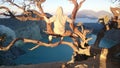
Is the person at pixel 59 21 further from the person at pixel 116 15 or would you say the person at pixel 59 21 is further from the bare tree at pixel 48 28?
the person at pixel 116 15

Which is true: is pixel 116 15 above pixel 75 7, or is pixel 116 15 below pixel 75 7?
below

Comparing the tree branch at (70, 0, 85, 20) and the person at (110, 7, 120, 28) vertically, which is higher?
the tree branch at (70, 0, 85, 20)

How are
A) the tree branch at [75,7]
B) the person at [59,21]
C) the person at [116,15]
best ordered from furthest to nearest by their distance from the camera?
the person at [116,15] → the tree branch at [75,7] → the person at [59,21]

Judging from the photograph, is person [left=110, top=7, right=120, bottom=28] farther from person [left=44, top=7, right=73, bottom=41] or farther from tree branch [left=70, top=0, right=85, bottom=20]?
person [left=44, top=7, right=73, bottom=41]

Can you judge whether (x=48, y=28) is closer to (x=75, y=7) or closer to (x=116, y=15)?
(x=75, y=7)

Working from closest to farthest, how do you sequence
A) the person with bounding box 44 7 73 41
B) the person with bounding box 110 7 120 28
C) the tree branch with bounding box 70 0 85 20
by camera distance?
the person with bounding box 44 7 73 41 → the tree branch with bounding box 70 0 85 20 → the person with bounding box 110 7 120 28

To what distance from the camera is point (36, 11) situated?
14633 millimetres

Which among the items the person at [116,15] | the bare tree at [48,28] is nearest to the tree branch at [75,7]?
the bare tree at [48,28]

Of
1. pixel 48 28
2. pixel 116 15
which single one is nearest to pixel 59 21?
pixel 48 28

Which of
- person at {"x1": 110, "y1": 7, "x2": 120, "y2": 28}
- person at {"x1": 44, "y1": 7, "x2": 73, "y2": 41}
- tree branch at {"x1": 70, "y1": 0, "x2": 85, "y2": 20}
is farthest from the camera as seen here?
person at {"x1": 110, "y1": 7, "x2": 120, "y2": 28}

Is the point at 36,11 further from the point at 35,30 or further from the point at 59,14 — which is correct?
the point at 35,30

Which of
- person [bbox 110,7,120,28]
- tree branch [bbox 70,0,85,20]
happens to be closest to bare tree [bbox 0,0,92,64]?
tree branch [bbox 70,0,85,20]

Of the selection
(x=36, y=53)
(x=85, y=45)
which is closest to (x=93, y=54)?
(x=85, y=45)

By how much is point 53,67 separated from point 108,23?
386cm
